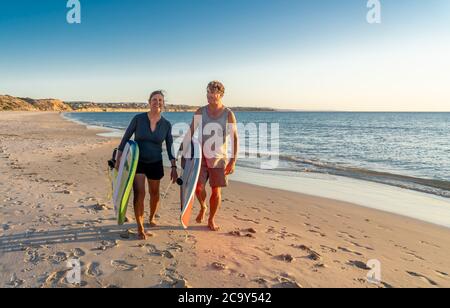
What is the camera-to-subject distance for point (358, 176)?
493 inches

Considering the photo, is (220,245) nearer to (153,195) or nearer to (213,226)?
(213,226)

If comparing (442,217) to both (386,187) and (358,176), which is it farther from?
(358,176)

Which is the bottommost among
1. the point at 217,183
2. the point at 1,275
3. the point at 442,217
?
the point at 442,217

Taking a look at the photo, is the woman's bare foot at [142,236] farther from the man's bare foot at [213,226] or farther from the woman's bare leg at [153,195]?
the man's bare foot at [213,226]

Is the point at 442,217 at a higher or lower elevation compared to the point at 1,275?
lower

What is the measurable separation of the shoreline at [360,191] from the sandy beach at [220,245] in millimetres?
771

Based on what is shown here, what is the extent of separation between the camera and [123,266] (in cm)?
377

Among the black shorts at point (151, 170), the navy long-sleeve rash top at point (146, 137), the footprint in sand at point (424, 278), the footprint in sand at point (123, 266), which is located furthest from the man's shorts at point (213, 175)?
the footprint in sand at point (424, 278)

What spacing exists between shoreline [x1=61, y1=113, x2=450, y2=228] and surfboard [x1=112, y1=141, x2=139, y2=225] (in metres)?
5.70

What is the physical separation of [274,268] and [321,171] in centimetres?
1007

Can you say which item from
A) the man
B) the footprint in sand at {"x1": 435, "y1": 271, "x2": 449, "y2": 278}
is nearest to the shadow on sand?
the man

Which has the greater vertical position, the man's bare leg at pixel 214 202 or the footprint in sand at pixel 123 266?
the man's bare leg at pixel 214 202

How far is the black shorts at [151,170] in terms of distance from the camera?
4.63 m
